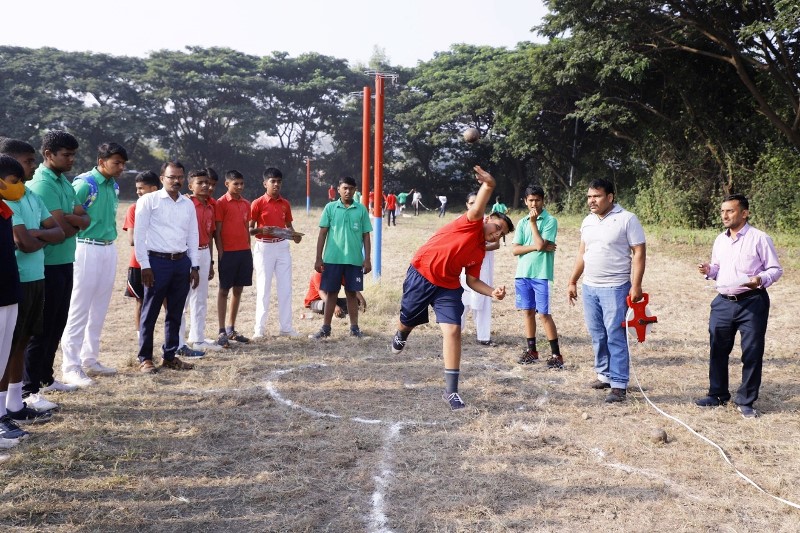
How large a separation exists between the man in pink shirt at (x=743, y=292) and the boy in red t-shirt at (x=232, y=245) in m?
4.63

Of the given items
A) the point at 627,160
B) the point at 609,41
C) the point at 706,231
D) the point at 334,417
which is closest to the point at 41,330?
the point at 334,417

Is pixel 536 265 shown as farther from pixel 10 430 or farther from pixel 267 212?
pixel 10 430

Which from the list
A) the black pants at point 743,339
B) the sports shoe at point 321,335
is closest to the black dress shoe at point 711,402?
the black pants at point 743,339

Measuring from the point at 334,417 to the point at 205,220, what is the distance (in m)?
2.95

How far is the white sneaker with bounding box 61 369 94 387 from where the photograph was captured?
18.3 feet

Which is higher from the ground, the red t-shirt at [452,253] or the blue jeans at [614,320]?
the red t-shirt at [452,253]

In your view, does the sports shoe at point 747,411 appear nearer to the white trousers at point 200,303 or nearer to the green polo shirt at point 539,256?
the green polo shirt at point 539,256

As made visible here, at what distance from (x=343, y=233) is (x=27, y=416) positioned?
3.79 meters

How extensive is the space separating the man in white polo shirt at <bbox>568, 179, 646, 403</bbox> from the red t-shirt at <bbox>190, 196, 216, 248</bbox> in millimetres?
3886

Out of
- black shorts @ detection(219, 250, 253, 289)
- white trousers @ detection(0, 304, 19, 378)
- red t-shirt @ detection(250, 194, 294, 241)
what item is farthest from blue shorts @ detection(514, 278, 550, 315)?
white trousers @ detection(0, 304, 19, 378)

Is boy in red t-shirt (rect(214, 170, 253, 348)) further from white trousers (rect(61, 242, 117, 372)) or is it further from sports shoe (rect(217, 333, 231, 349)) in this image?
white trousers (rect(61, 242, 117, 372))

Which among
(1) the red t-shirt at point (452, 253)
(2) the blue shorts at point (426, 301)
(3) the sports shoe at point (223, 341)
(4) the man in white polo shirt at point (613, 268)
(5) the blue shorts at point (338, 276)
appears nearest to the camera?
(1) the red t-shirt at point (452, 253)

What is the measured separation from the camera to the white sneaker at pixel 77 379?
5566mm

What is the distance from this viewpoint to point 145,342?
608cm
